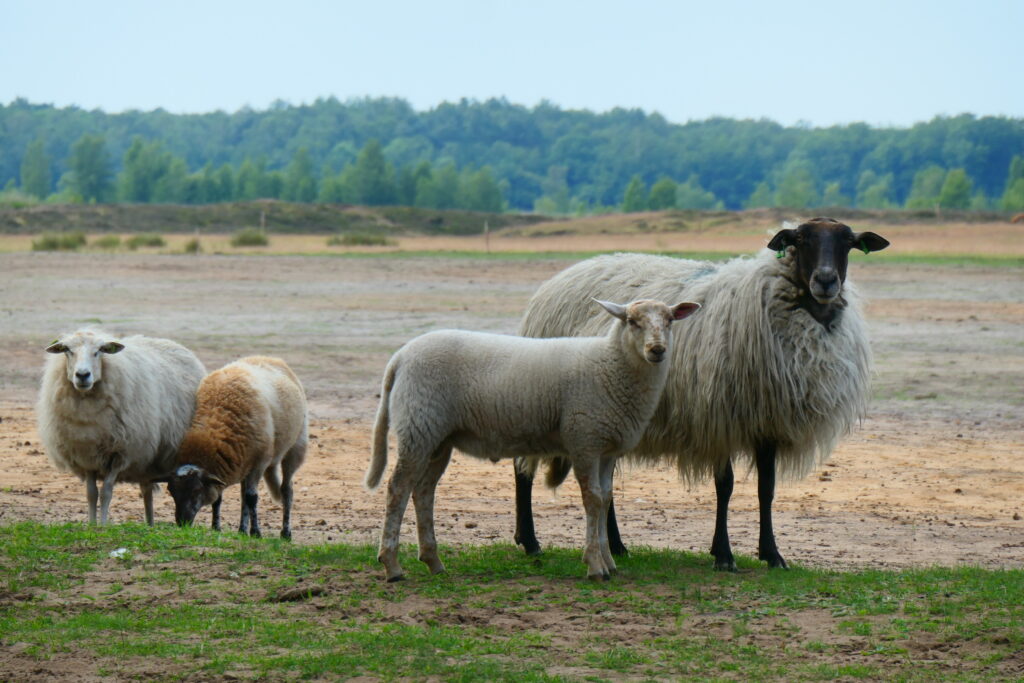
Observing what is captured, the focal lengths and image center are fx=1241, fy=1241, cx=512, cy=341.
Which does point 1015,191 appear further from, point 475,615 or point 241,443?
point 475,615

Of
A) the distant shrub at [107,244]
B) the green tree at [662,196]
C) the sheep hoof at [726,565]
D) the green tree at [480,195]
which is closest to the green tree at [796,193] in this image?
the green tree at [662,196]

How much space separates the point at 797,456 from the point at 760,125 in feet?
650

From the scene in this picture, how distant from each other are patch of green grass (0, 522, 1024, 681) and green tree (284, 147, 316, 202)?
11358 centimetres

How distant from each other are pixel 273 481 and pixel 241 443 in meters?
0.86

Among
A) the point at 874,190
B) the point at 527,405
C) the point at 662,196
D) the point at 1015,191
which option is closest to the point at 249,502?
Answer: the point at 527,405

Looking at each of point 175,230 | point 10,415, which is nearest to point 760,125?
point 175,230

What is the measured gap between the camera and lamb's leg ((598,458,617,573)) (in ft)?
26.0

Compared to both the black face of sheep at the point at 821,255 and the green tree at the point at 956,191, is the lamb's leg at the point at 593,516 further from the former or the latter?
the green tree at the point at 956,191

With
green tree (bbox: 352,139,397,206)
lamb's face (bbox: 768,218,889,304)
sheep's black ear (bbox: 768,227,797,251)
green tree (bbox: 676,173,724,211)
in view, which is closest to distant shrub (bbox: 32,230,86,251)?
sheep's black ear (bbox: 768,227,797,251)

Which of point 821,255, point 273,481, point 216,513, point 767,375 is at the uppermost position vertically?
point 821,255

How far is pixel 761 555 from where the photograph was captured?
8.67m

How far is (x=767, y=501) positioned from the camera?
8734mm

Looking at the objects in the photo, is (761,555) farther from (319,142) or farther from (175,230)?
(319,142)

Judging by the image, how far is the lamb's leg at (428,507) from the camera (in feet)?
26.1
